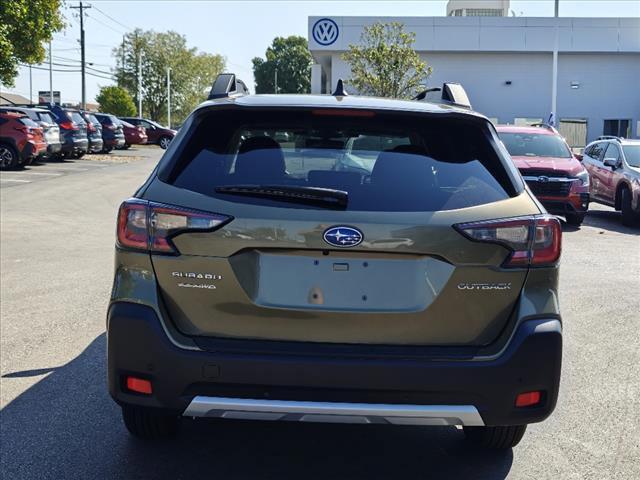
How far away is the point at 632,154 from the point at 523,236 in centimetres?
1436

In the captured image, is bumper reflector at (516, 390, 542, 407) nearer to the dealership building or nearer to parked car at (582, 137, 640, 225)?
parked car at (582, 137, 640, 225)

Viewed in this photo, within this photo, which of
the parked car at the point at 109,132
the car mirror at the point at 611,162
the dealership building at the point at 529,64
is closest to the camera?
the car mirror at the point at 611,162

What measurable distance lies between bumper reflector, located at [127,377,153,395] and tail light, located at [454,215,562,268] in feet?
4.67

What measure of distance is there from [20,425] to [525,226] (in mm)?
2940

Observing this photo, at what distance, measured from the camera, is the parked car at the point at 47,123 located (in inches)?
993

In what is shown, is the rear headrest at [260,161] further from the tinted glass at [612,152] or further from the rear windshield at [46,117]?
the rear windshield at [46,117]

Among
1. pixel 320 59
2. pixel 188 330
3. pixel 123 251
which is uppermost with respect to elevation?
pixel 320 59

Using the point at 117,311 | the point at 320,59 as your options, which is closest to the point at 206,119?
the point at 117,311

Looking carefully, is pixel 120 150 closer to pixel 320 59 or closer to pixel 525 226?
pixel 320 59

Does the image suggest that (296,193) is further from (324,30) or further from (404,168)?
(324,30)

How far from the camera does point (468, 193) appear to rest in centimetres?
Result: 338

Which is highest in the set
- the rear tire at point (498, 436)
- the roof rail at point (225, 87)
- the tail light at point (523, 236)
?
the roof rail at point (225, 87)

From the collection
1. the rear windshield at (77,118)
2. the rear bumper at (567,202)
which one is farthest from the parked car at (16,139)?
Answer: the rear bumper at (567,202)

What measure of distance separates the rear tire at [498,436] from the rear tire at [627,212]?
12.3 m
